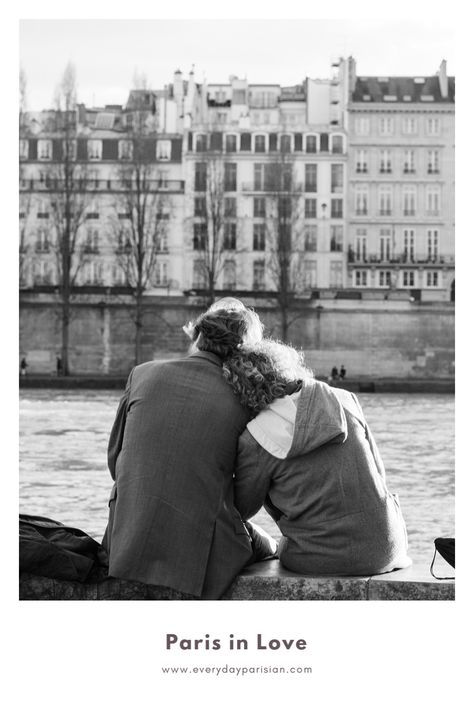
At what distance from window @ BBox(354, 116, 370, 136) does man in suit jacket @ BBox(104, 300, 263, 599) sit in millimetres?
46012

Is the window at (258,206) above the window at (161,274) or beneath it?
above

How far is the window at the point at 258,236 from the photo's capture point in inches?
1783

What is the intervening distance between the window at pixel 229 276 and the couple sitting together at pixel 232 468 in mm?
40829

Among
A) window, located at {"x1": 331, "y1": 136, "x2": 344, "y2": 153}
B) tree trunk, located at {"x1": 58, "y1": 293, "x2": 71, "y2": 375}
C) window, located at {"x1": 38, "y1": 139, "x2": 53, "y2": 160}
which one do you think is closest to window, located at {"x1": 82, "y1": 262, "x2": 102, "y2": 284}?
window, located at {"x1": 38, "y1": 139, "x2": 53, "y2": 160}

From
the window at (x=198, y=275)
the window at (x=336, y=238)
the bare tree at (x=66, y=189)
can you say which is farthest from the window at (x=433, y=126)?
the bare tree at (x=66, y=189)

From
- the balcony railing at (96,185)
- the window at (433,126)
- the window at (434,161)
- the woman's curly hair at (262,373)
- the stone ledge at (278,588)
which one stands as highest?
the window at (433,126)

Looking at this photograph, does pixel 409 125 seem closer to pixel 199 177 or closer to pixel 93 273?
pixel 199 177

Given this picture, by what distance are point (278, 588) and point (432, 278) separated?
44047 millimetres

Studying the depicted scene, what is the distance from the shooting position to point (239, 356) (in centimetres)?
289

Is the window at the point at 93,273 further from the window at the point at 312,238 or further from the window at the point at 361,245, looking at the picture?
the window at the point at 361,245

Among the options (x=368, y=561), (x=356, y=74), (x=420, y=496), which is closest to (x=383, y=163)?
(x=356, y=74)

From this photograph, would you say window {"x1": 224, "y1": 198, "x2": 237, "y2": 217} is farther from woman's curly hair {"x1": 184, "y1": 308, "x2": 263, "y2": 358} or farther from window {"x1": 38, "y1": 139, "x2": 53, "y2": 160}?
woman's curly hair {"x1": 184, "y1": 308, "x2": 263, "y2": 358}
